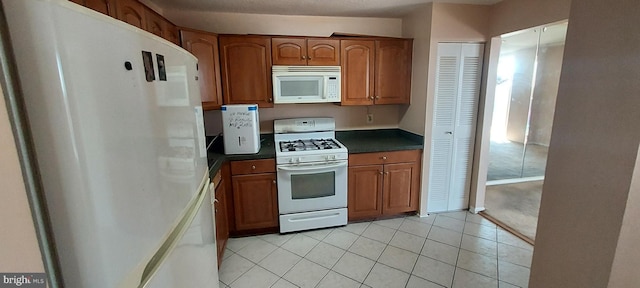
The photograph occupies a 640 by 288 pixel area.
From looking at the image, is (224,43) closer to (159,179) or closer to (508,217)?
(159,179)

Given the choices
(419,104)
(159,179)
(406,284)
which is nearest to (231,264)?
(406,284)

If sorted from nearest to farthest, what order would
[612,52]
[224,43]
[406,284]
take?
[612,52] < [406,284] < [224,43]

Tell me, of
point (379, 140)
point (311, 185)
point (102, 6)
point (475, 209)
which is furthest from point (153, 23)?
point (475, 209)

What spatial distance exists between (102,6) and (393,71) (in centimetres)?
255

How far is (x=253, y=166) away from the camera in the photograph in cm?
260

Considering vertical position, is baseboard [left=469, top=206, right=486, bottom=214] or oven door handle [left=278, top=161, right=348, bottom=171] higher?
oven door handle [left=278, top=161, right=348, bottom=171]

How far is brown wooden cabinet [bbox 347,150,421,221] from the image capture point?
2.84 meters

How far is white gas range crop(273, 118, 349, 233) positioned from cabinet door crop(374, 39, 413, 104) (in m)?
0.84

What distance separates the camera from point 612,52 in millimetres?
856

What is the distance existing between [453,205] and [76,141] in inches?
135

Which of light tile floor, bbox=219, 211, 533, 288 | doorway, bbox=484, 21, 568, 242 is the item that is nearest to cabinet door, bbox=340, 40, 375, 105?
light tile floor, bbox=219, 211, 533, 288

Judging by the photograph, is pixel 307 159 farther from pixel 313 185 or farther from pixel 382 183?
pixel 382 183

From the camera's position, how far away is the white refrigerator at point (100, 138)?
0.42m

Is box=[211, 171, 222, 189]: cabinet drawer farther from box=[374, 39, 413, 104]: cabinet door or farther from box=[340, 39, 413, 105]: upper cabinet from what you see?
box=[374, 39, 413, 104]: cabinet door
